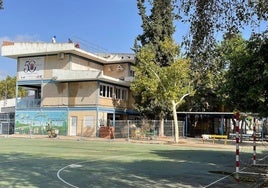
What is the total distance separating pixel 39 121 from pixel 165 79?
19493 mm

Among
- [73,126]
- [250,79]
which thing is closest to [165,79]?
[73,126]

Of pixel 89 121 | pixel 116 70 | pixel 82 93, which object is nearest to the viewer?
pixel 89 121

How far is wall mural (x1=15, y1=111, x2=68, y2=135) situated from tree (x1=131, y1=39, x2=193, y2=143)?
11279 mm

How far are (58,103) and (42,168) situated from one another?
125 ft

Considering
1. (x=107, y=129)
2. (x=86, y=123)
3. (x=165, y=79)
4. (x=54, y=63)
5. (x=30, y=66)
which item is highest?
(x=54, y=63)

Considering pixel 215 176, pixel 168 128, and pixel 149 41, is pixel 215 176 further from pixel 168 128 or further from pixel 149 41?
pixel 149 41

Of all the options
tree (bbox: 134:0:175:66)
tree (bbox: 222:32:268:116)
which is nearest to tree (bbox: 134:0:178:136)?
tree (bbox: 134:0:175:66)

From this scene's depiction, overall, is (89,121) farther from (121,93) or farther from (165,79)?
(165,79)

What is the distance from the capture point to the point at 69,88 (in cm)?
5434

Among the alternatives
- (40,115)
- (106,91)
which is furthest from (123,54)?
(40,115)

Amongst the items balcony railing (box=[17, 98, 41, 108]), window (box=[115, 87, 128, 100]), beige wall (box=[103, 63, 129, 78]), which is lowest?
balcony railing (box=[17, 98, 41, 108])

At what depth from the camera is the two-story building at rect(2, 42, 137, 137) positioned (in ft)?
173

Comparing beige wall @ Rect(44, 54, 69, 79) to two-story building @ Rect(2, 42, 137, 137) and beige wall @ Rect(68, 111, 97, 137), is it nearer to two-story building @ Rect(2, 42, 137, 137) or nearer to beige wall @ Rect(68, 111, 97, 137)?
two-story building @ Rect(2, 42, 137, 137)

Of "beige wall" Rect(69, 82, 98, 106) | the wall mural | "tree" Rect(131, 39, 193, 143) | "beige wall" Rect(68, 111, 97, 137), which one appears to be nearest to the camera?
"tree" Rect(131, 39, 193, 143)
